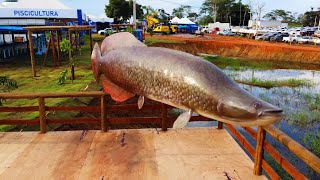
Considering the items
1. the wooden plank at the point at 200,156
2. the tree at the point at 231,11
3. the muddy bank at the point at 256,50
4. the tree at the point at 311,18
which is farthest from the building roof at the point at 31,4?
the tree at the point at 311,18

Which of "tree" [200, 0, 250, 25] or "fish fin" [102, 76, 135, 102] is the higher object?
"tree" [200, 0, 250, 25]

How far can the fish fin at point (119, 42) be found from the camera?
7.04ft

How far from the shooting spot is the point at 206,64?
68.8 inches

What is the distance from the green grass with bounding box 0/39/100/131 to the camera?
9461 mm

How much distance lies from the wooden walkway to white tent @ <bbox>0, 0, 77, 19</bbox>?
53.2 ft

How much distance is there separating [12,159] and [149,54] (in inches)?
160

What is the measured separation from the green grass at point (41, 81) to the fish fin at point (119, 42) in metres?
6.50

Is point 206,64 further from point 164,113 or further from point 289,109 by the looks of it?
point 289,109

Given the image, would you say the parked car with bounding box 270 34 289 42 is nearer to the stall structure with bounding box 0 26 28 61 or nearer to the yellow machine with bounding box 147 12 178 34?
the yellow machine with bounding box 147 12 178 34

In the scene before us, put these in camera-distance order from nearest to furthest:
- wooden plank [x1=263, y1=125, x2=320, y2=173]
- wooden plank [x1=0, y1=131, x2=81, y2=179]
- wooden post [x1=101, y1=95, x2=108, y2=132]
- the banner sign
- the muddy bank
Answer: wooden plank [x1=263, y1=125, x2=320, y2=173], wooden plank [x1=0, y1=131, x2=81, y2=179], wooden post [x1=101, y1=95, x2=108, y2=132], the banner sign, the muddy bank

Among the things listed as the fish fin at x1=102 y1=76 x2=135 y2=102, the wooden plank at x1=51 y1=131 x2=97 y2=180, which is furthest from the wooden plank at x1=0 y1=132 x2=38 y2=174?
the fish fin at x1=102 y1=76 x2=135 y2=102

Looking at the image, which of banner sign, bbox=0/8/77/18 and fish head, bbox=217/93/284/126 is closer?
fish head, bbox=217/93/284/126

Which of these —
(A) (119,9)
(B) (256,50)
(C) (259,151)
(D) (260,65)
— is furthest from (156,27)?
(C) (259,151)

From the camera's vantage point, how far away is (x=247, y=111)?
1.60m
